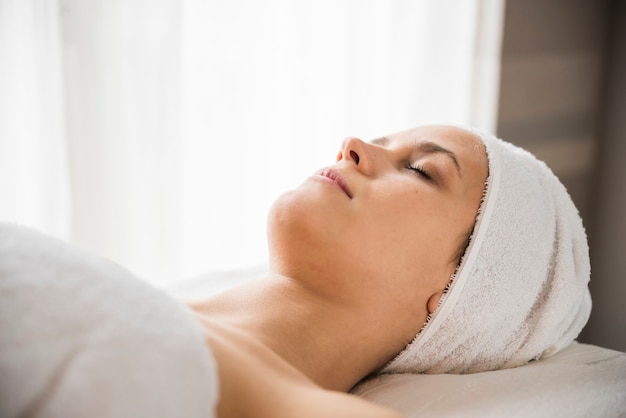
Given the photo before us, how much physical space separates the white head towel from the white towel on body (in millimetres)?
601

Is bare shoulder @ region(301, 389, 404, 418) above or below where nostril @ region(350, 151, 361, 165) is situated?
below

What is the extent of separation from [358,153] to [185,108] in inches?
40.1

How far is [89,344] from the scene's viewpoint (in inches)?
28.1

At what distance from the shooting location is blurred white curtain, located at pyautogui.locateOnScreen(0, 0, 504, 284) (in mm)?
1820

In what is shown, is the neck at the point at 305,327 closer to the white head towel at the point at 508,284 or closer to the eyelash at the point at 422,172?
the white head towel at the point at 508,284

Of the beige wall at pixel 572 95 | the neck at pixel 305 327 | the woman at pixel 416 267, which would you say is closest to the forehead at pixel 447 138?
the woman at pixel 416 267

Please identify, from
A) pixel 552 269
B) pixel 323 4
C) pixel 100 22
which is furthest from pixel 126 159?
pixel 552 269

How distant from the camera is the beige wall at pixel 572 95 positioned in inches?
105

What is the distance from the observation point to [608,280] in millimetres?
2566

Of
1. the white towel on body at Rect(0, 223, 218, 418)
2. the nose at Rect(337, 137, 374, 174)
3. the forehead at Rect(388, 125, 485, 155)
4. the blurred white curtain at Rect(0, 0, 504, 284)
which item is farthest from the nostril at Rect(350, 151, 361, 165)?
the blurred white curtain at Rect(0, 0, 504, 284)

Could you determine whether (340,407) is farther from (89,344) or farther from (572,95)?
(572,95)

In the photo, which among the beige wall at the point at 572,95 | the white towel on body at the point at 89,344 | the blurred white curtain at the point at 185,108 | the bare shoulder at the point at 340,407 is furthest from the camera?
the beige wall at the point at 572,95

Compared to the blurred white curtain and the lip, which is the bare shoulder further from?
the blurred white curtain

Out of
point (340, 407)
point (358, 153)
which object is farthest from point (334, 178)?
point (340, 407)
